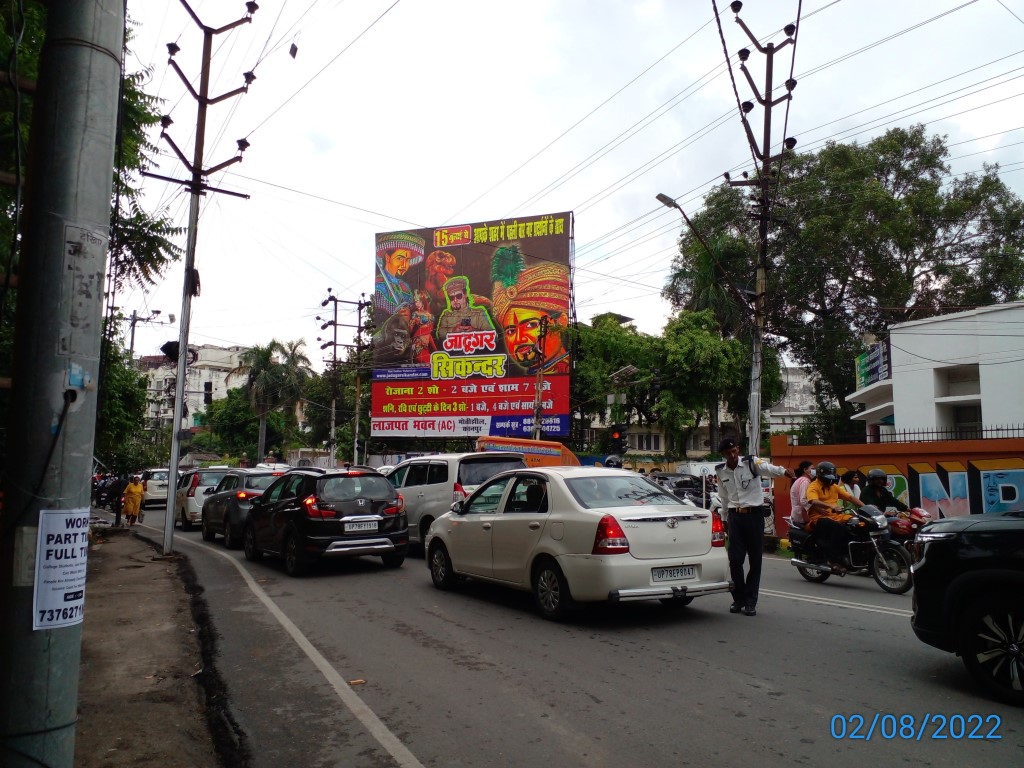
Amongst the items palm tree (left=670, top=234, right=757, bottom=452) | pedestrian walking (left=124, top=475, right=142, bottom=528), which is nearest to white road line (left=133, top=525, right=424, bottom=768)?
pedestrian walking (left=124, top=475, right=142, bottom=528)

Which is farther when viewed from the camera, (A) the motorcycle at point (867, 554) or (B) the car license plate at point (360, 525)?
(B) the car license plate at point (360, 525)

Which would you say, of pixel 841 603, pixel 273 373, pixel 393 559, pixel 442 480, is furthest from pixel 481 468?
pixel 273 373

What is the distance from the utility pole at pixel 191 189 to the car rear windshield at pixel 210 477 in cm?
549

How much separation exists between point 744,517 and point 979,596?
119 inches

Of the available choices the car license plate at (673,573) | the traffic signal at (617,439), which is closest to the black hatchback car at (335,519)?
the car license plate at (673,573)

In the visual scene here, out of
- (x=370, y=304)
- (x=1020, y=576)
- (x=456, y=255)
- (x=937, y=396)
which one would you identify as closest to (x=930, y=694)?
(x=1020, y=576)

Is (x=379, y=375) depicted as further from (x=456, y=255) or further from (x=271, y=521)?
(x=271, y=521)

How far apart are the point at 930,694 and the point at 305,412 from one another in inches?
2644

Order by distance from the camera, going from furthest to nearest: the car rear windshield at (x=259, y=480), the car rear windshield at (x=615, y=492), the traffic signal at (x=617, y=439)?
the traffic signal at (x=617, y=439)
the car rear windshield at (x=259, y=480)
the car rear windshield at (x=615, y=492)

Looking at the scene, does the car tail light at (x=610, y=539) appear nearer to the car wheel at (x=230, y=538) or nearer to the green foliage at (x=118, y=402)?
the green foliage at (x=118, y=402)

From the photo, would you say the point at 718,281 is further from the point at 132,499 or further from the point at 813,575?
the point at 813,575

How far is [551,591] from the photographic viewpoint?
7719 millimetres

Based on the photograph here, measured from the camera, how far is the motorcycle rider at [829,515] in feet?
32.9

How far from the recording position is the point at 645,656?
625 centimetres
